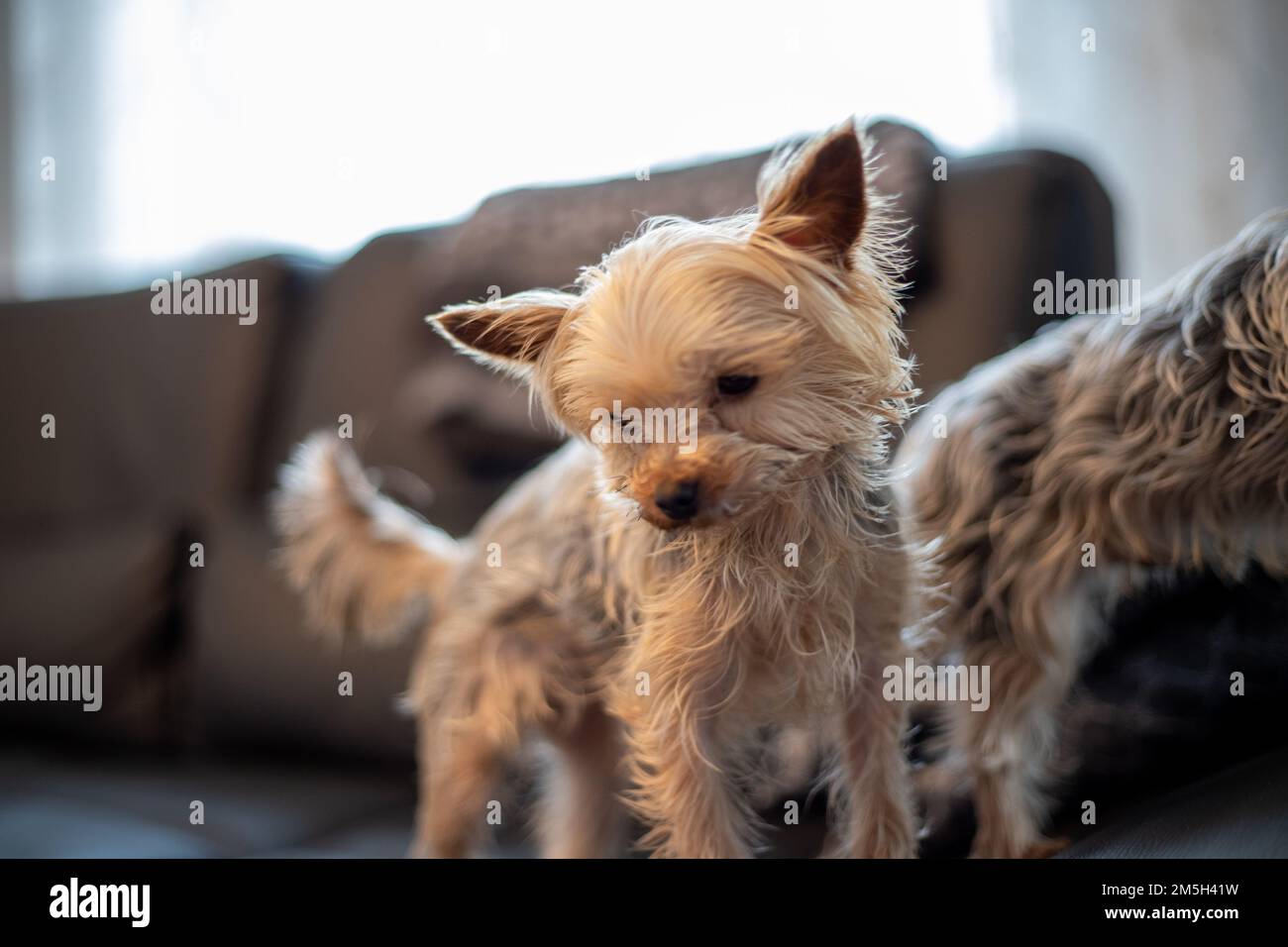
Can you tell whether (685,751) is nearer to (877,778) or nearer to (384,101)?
(877,778)

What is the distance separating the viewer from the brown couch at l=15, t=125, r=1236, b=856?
0.92 meters

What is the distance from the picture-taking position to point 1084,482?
0.70 meters

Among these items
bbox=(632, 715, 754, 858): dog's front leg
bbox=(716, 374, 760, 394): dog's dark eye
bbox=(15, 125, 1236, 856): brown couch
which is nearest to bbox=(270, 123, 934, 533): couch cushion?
bbox=(15, 125, 1236, 856): brown couch

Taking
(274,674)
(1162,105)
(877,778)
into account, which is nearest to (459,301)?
(877,778)

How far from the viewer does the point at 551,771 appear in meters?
1.03

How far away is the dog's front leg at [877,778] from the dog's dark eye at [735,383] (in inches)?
8.7

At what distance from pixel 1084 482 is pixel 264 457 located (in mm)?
1527

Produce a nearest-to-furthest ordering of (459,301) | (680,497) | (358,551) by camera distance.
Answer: (680,497) < (459,301) < (358,551)

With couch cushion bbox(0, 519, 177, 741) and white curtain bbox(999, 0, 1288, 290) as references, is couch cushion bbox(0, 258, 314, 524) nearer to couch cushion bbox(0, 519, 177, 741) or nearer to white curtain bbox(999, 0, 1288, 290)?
couch cushion bbox(0, 519, 177, 741)

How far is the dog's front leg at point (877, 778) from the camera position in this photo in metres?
0.71

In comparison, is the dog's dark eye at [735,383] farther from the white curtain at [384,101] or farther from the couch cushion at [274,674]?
the couch cushion at [274,674]

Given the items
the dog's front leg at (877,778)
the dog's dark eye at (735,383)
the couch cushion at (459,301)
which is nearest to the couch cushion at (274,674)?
the couch cushion at (459,301)
